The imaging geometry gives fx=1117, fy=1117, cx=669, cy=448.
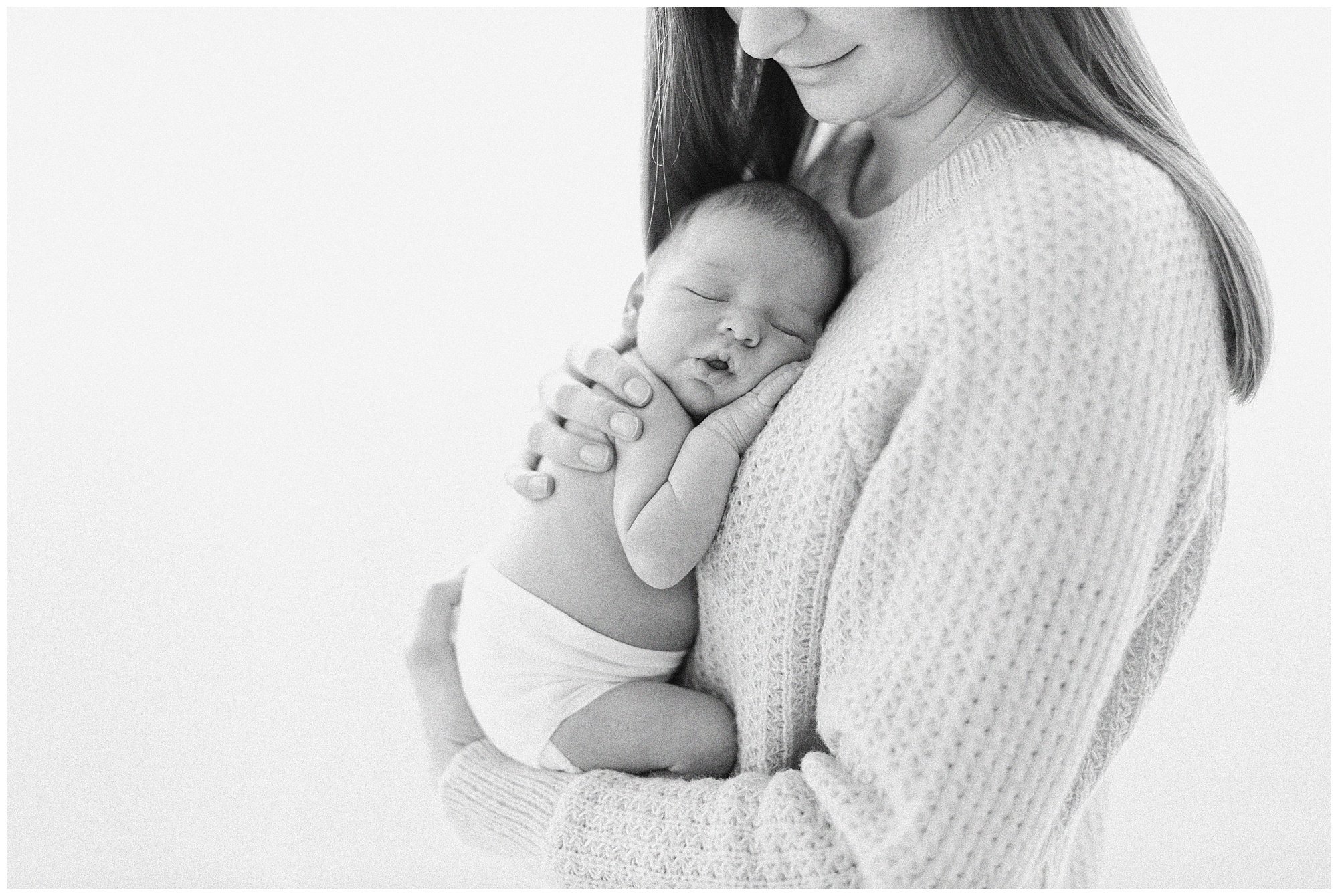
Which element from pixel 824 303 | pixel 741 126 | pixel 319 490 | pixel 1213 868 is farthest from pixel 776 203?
pixel 1213 868

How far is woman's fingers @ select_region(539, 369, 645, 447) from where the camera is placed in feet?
3.54

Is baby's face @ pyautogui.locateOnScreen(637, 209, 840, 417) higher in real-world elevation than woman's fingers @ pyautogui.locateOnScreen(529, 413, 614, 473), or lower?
higher

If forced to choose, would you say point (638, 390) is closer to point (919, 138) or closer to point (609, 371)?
point (609, 371)

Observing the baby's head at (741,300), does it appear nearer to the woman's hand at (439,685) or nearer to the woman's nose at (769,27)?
the woman's nose at (769,27)

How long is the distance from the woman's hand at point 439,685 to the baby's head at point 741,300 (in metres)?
0.38

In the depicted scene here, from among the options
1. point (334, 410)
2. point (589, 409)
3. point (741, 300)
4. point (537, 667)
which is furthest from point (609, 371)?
point (334, 410)

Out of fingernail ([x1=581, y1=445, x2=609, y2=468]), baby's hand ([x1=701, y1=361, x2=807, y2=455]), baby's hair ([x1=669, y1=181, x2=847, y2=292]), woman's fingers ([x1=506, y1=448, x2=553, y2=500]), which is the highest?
baby's hair ([x1=669, y1=181, x2=847, y2=292])

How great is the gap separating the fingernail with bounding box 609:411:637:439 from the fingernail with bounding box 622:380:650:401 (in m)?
0.02

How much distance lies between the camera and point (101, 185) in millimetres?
1857

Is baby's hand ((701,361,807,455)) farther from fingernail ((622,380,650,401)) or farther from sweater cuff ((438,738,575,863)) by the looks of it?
sweater cuff ((438,738,575,863))

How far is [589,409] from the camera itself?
1107mm

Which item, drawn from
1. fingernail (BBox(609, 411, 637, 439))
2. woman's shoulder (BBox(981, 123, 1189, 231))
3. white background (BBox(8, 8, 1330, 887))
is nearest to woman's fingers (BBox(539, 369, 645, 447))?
fingernail (BBox(609, 411, 637, 439))

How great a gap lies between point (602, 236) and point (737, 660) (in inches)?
45.5

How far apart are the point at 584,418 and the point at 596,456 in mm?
43
